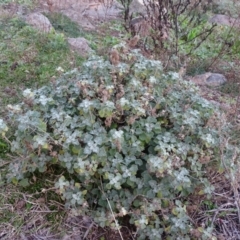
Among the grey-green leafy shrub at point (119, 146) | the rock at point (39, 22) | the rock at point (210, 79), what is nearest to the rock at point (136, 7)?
the rock at point (39, 22)

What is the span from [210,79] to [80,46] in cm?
142

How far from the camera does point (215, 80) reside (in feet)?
13.4

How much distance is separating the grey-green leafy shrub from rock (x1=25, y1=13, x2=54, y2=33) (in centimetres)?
207

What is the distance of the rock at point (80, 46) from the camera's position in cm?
386

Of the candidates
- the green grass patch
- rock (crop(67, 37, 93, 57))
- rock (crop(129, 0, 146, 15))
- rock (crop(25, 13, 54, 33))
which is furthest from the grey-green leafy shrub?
rock (crop(129, 0, 146, 15))

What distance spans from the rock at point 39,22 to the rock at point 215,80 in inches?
69.3

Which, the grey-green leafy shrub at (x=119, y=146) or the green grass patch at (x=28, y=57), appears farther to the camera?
the green grass patch at (x=28, y=57)

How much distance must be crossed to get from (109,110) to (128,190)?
1.36 feet

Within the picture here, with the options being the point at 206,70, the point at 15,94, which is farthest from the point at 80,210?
the point at 206,70

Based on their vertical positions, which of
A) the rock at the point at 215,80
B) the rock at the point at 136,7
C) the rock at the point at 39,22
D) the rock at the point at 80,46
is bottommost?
the rock at the point at 215,80

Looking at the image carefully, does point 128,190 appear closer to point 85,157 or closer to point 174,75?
point 85,157

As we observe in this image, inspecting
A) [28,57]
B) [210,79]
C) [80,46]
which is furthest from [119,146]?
[210,79]

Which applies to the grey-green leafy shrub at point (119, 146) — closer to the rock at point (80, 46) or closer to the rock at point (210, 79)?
the rock at point (80, 46)

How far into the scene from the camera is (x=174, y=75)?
2346 millimetres
